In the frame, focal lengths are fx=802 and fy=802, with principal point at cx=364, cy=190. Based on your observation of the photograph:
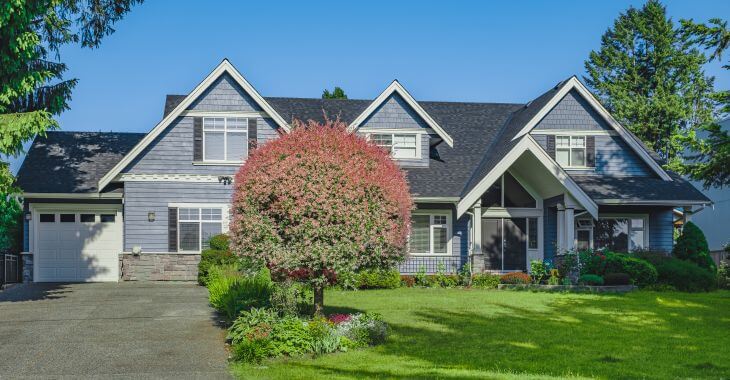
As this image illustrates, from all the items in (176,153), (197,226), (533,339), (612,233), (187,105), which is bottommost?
(533,339)

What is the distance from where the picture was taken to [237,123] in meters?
27.7

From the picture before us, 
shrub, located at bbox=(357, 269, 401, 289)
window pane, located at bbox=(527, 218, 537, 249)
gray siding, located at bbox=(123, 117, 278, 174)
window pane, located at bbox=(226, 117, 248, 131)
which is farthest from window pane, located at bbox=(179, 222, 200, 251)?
window pane, located at bbox=(527, 218, 537, 249)

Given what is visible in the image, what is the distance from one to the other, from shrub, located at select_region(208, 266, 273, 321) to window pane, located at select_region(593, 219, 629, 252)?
15410mm

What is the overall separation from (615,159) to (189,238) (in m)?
15.7

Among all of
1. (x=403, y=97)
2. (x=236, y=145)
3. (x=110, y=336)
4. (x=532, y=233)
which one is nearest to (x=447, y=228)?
(x=532, y=233)

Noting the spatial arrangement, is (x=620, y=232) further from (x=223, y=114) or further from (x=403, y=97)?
(x=223, y=114)

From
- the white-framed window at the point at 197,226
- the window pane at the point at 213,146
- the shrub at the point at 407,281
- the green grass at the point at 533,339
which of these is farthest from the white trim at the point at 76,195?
the shrub at the point at 407,281

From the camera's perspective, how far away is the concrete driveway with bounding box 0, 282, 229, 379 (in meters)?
12.4

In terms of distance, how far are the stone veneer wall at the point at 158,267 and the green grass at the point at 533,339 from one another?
23.6 ft

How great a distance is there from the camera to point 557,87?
30281mm

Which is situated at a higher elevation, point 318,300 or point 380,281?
point 318,300

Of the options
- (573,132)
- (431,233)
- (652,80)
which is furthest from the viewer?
(652,80)

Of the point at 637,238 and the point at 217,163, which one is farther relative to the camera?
the point at 637,238

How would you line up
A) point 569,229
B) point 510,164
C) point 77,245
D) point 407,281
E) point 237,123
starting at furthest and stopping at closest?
point 77,245, point 237,123, point 569,229, point 510,164, point 407,281
